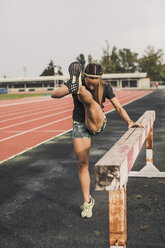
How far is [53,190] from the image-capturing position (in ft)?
16.4

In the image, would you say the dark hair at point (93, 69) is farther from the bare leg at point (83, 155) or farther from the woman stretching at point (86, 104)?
the bare leg at point (83, 155)

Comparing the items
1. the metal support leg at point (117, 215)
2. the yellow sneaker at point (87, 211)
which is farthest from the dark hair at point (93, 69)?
the yellow sneaker at point (87, 211)

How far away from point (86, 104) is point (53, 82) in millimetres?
80101

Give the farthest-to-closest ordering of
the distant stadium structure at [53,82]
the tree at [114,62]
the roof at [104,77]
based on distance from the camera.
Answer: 1. the tree at [114,62]
2. the distant stadium structure at [53,82]
3. the roof at [104,77]

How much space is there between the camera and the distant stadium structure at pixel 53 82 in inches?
3024

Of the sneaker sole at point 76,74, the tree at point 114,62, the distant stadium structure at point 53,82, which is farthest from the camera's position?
the tree at point 114,62

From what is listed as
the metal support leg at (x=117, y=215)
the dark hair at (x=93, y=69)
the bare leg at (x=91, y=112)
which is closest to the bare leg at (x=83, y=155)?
the bare leg at (x=91, y=112)

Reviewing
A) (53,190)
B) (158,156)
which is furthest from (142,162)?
(53,190)

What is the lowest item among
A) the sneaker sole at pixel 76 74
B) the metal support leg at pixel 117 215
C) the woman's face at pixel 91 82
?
the metal support leg at pixel 117 215

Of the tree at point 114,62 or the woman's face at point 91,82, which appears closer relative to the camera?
the woman's face at point 91,82

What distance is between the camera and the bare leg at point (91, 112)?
9.60ft

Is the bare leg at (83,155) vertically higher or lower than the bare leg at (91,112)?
lower

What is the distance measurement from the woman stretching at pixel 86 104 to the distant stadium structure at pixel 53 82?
240ft

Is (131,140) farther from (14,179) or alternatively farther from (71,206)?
(14,179)
